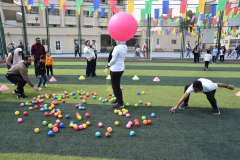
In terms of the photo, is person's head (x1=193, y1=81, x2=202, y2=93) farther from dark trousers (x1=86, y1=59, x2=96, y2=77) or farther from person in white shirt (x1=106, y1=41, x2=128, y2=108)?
dark trousers (x1=86, y1=59, x2=96, y2=77)

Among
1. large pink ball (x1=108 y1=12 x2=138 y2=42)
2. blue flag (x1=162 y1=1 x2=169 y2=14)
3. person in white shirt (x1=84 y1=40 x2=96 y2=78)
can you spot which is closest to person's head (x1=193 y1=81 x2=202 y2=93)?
large pink ball (x1=108 y1=12 x2=138 y2=42)

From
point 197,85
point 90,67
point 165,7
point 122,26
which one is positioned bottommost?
point 197,85

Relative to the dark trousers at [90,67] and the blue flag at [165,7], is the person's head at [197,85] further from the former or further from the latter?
the blue flag at [165,7]

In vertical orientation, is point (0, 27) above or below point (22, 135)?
above

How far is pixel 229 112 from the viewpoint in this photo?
179 inches

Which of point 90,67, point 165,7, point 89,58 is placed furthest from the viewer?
point 165,7

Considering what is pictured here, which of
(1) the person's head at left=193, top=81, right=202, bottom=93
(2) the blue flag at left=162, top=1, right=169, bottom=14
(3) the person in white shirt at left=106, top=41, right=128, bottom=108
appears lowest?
(1) the person's head at left=193, top=81, right=202, bottom=93

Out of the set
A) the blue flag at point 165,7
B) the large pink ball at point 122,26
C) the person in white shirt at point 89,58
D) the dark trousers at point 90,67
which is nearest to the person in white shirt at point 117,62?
the large pink ball at point 122,26

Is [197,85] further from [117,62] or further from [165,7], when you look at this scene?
[165,7]

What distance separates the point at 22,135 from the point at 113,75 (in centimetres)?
249

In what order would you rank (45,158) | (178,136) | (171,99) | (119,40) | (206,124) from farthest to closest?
(171,99), (119,40), (206,124), (178,136), (45,158)

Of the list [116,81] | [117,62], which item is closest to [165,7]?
[117,62]

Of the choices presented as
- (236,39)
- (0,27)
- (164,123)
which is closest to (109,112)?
(164,123)

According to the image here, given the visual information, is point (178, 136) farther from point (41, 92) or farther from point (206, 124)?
point (41, 92)
